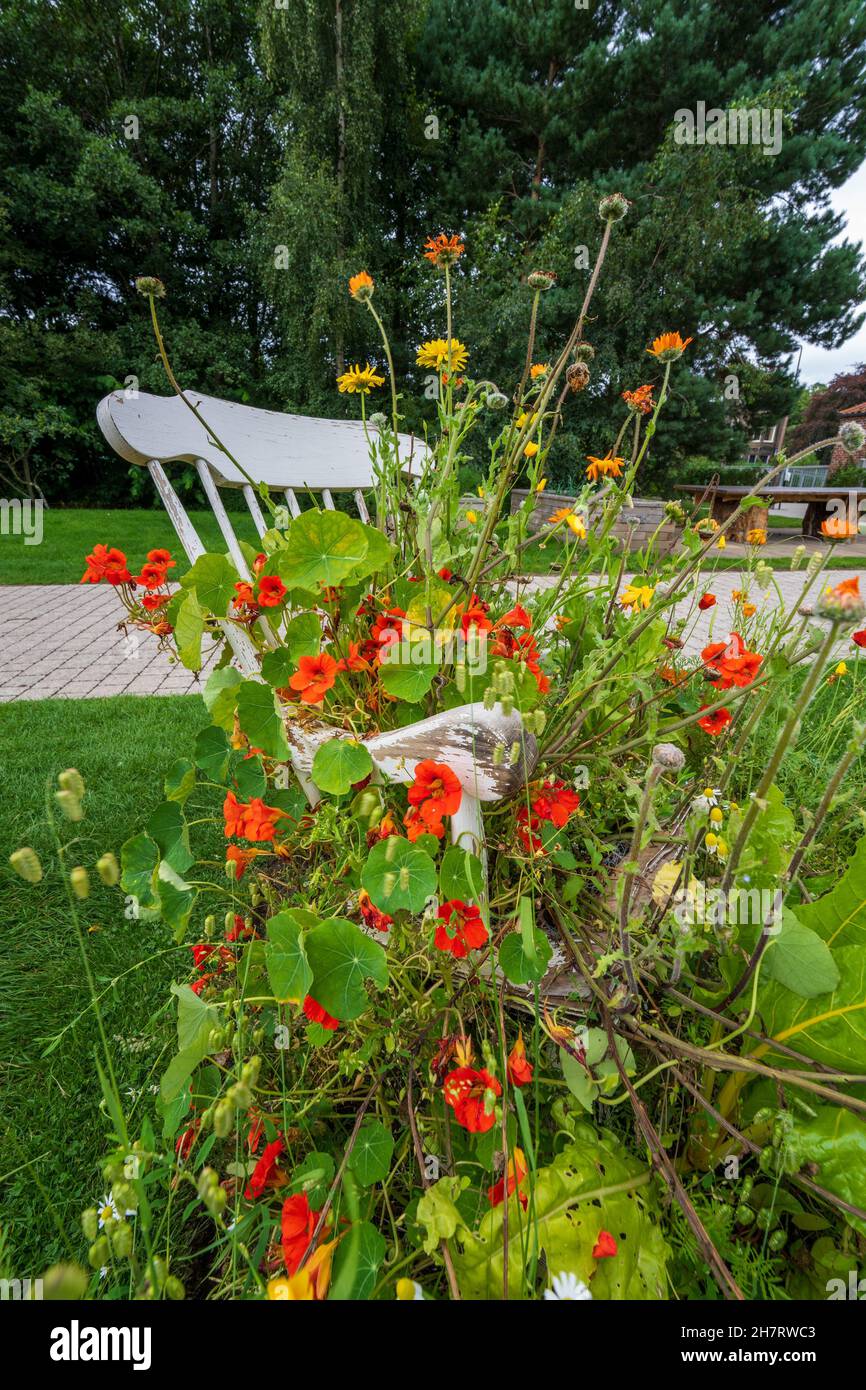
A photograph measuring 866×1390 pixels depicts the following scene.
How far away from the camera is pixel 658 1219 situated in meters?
0.77

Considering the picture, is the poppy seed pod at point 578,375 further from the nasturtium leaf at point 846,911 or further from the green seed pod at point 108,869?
the green seed pod at point 108,869

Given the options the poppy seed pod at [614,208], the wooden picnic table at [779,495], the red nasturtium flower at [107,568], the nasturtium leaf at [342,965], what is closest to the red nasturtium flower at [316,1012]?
the nasturtium leaf at [342,965]

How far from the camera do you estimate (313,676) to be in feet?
2.75

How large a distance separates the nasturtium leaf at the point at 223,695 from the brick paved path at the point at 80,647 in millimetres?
1962

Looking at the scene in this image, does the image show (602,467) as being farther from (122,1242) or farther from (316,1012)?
(122,1242)

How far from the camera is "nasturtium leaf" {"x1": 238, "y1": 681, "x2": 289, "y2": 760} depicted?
87 centimetres

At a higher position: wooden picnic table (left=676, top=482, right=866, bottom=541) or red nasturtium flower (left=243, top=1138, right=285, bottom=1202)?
wooden picnic table (left=676, top=482, right=866, bottom=541)

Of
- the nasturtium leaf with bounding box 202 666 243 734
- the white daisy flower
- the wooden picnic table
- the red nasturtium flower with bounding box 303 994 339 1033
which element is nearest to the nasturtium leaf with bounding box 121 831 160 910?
the nasturtium leaf with bounding box 202 666 243 734

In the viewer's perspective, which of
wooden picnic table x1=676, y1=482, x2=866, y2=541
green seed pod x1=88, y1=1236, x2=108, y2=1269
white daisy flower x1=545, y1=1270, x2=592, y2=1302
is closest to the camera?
green seed pod x1=88, y1=1236, x2=108, y2=1269

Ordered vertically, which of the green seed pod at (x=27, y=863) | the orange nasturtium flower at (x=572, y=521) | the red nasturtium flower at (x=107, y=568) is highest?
the orange nasturtium flower at (x=572, y=521)

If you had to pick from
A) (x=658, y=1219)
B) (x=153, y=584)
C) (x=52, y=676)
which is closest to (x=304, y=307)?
(x=52, y=676)

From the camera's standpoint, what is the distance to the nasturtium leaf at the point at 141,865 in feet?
3.33

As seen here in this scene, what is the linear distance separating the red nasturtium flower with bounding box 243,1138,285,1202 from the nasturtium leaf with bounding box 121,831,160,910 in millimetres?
397

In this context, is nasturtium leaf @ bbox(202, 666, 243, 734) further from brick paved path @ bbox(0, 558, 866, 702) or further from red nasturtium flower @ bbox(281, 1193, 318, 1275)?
brick paved path @ bbox(0, 558, 866, 702)
